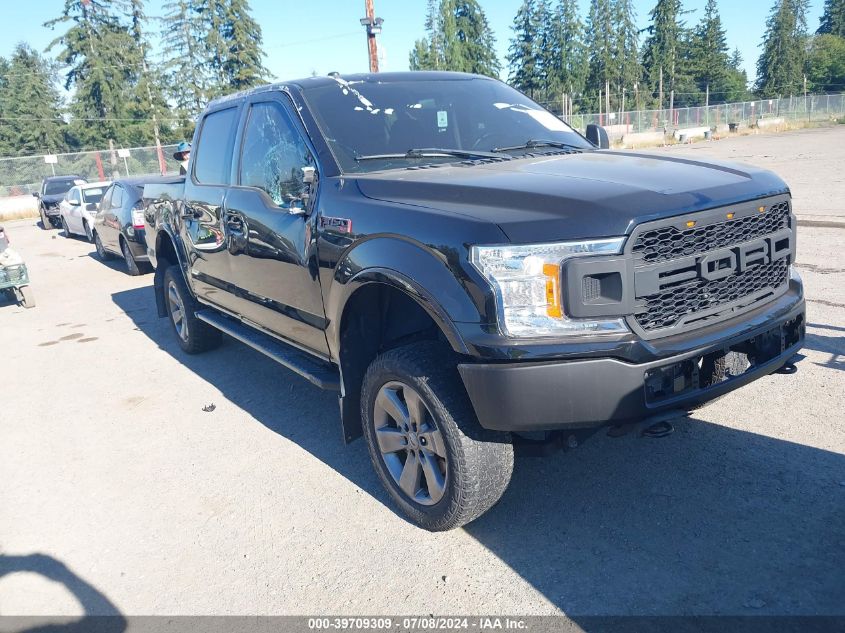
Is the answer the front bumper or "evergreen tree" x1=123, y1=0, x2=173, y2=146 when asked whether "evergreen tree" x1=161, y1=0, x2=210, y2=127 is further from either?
the front bumper

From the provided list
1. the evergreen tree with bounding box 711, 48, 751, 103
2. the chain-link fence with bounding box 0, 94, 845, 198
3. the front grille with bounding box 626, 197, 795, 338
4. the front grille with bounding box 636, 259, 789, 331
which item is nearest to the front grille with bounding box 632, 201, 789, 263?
the front grille with bounding box 626, 197, 795, 338

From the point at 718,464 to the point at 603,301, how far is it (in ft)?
5.08

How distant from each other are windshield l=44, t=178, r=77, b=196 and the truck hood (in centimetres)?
2380

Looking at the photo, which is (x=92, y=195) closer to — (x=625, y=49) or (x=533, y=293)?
(x=533, y=293)

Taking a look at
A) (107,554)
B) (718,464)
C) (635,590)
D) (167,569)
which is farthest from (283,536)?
(718,464)

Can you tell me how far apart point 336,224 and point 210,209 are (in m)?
1.96

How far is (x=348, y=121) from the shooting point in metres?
3.89

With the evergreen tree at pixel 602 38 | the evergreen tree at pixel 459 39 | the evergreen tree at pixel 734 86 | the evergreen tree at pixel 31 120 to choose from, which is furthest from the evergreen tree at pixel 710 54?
the evergreen tree at pixel 31 120

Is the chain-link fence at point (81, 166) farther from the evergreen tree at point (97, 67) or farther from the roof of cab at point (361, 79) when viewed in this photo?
the roof of cab at point (361, 79)

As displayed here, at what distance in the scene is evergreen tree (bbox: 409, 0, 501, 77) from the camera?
76.4 meters

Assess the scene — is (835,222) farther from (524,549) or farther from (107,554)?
(107,554)

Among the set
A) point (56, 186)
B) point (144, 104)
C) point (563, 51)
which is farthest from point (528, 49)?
point (56, 186)

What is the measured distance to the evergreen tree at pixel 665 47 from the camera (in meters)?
82.4

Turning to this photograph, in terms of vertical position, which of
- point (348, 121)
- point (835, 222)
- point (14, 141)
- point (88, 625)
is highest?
point (14, 141)
